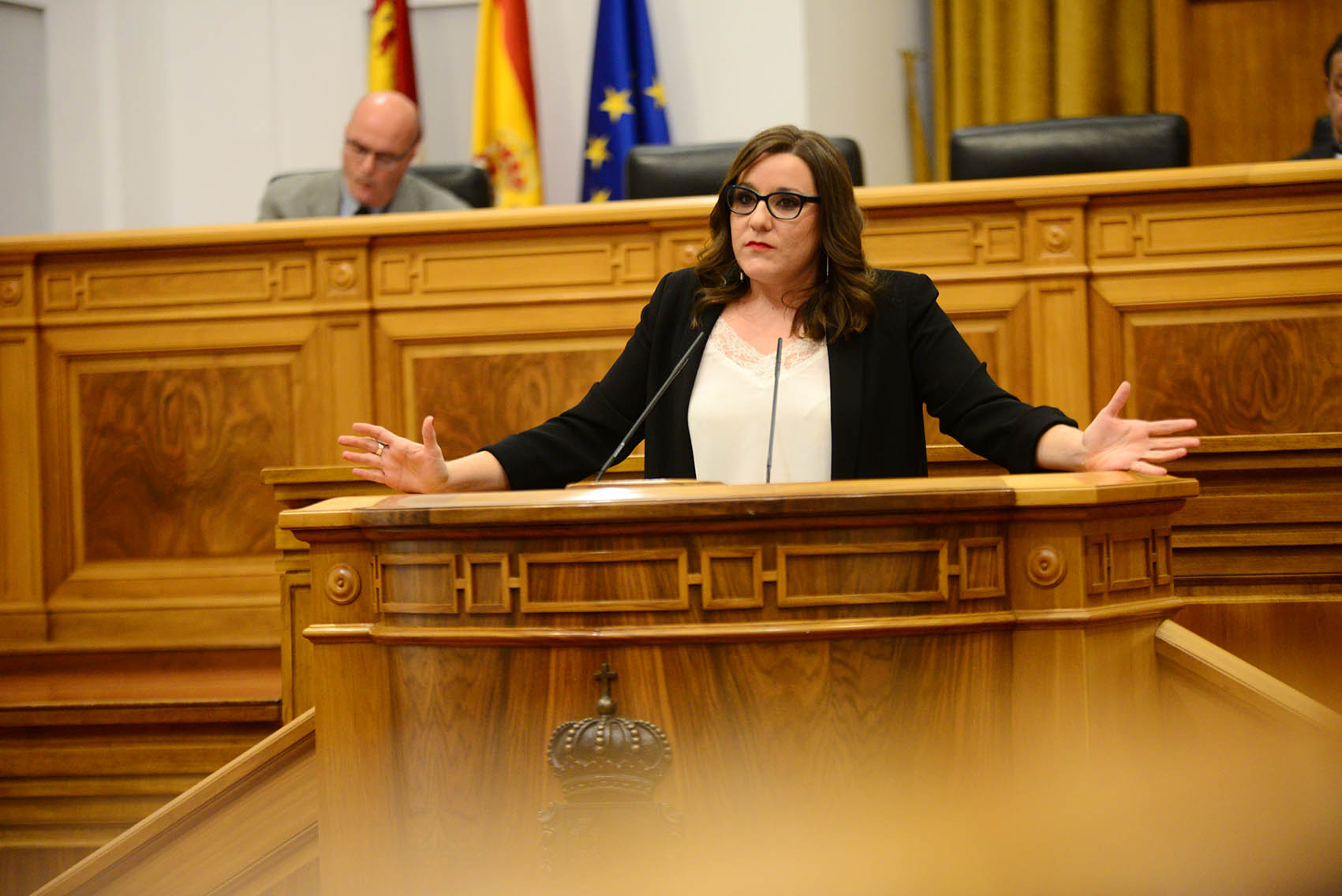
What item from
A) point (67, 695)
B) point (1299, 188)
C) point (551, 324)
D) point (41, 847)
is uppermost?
point (1299, 188)

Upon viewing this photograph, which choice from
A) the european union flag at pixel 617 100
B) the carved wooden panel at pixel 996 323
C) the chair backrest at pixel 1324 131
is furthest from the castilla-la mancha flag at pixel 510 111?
the chair backrest at pixel 1324 131

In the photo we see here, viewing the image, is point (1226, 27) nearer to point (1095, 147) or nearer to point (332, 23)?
point (1095, 147)

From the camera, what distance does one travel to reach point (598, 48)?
480cm

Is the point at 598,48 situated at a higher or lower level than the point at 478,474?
higher

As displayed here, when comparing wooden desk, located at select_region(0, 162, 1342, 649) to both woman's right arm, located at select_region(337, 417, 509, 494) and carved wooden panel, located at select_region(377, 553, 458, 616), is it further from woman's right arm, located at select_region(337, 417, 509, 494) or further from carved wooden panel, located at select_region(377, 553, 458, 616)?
carved wooden panel, located at select_region(377, 553, 458, 616)

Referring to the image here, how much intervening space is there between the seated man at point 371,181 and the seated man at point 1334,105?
2.28m

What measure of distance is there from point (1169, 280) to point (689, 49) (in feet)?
8.61

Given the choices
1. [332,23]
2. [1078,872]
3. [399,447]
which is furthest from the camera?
[332,23]

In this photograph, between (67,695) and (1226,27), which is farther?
(1226,27)

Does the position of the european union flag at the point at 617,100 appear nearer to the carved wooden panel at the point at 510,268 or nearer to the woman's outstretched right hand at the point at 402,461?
the carved wooden panel at the point at 510,268

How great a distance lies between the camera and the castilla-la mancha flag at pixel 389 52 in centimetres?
491

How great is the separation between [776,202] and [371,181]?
206 centimetres

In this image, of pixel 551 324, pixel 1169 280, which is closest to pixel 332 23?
pixel 551 324

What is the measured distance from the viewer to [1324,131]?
135 inches
